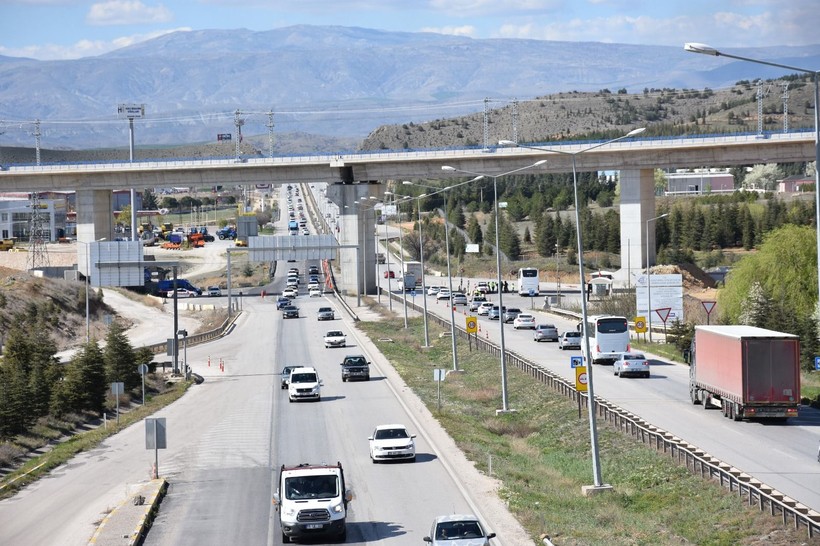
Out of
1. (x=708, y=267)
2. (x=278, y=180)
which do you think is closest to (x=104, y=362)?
(x=278, y=180)

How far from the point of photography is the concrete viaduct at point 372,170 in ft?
360

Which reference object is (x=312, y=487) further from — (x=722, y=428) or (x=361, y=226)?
(x=361, y=226)

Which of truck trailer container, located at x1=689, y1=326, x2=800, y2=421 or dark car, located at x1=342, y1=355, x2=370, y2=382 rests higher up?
truck trailer container, located at x1=689, y1=326, x2=800, y2=421

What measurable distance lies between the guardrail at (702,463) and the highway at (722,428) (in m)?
0.80

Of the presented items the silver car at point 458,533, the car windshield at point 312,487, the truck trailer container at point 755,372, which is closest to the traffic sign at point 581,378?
the truck trailer container at point 755,372

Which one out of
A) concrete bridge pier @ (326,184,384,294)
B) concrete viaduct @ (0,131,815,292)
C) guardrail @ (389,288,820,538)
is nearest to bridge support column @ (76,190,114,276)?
concrete viaduct @ (0,131,815,292)

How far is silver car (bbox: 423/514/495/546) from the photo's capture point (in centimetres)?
2364

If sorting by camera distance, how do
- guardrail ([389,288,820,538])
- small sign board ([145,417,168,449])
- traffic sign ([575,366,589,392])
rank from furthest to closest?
1. traffic sign ([575,366,589,392])
2. small sign board ([145,417,168,449])
3. guardrail ([389,288,820,538])

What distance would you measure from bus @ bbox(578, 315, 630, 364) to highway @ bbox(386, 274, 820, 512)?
30.8 inches

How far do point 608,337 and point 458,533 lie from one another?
38.3 m

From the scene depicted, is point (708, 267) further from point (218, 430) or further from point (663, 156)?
point (218, 430)

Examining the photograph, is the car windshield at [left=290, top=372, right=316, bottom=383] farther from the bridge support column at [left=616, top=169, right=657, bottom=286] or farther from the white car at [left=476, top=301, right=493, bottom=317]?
the bridge support column at [left=616, top=169, right=657, bottom=286]

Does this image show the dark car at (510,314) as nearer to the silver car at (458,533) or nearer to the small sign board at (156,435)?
the small sign board at (156,435)

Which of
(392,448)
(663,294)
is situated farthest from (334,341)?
(392,448)
